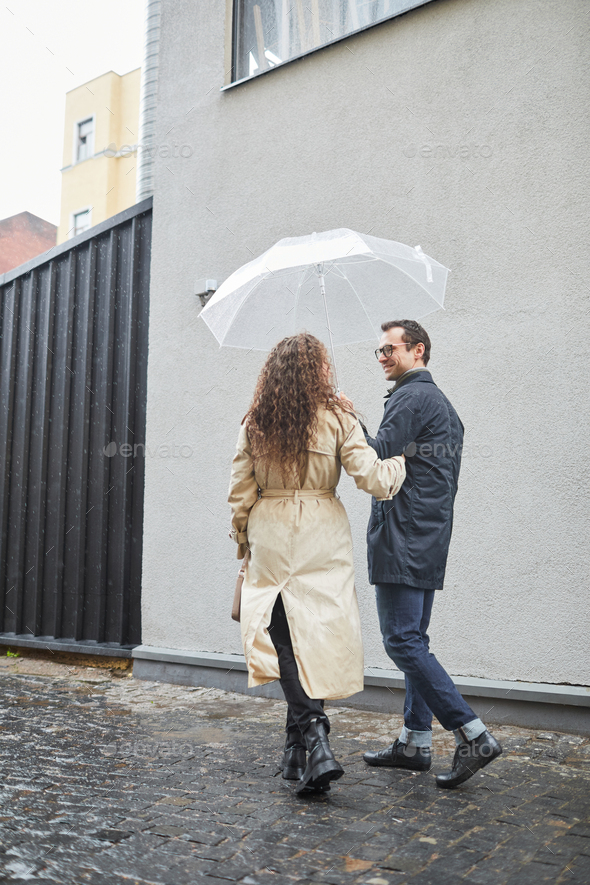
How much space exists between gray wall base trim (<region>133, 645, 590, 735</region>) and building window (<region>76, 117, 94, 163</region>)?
2528 cm

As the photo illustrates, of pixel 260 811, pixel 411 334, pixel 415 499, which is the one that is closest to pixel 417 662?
pixel 415 499

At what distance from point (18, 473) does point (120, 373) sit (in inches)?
62.5

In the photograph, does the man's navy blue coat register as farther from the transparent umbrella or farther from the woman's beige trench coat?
the transparent umbrella

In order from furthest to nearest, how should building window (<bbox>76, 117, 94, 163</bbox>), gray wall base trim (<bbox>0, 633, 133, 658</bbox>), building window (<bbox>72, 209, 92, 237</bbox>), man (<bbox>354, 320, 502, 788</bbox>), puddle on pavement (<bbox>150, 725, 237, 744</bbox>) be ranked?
1. building window (<bbox>76, 117, 94, 163</bbox>)
2. building window (<bbox>72, 209, 92, 237</bbox>)
3. gray wall base trim (<bbox>0, 633, 133, 658</bbox>)
4. puddle on pavement (<bbox>150, 725, 237, 744</bbox>)
5. man (<bbox>354, 320, 502, 788</bbox>)

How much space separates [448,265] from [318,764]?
10.0 ft

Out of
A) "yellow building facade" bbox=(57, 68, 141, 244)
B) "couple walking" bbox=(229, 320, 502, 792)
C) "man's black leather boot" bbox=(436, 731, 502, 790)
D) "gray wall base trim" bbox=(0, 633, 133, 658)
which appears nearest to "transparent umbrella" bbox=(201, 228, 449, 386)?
"couple walking" bbox=(229, 320, 502, 792)

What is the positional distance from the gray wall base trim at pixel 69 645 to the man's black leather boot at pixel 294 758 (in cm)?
292

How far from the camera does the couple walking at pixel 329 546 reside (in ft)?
9.95

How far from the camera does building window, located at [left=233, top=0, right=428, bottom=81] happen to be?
5355 mm

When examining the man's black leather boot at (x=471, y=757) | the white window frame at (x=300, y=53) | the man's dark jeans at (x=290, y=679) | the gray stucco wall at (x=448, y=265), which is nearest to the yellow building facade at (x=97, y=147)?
the white window frame at (x=300, y=53)

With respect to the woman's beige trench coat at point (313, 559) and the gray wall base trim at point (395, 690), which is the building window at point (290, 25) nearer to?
the woman's beige trench coat at point (313, 559)

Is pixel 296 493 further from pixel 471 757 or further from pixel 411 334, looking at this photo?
pixel 471 757

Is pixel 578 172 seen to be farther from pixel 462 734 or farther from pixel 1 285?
pixel 1 285

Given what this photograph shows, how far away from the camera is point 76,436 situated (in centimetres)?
661
